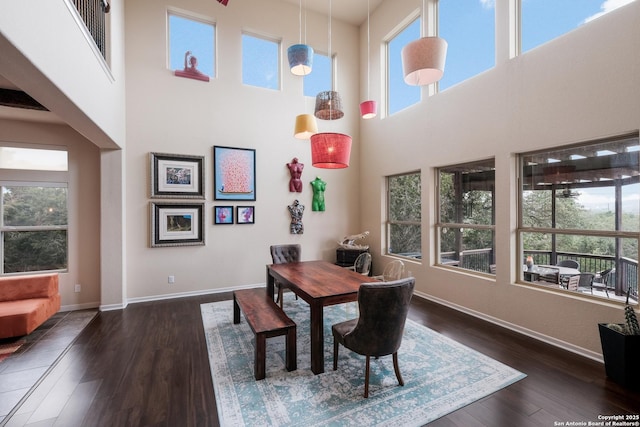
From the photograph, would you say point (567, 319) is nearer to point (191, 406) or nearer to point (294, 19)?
point (191, 406)

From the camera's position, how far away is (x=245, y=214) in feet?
17.7

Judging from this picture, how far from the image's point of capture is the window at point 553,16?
9.58ft

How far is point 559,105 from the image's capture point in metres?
3.11

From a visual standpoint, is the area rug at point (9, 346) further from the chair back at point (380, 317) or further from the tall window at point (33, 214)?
the chair back at point (380, 317)

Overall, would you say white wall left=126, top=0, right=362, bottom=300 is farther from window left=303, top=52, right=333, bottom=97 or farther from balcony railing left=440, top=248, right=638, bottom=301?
balcony railing left=440, top=248, right=638, bottom=301

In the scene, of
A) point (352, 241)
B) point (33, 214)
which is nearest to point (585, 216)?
point (352, 241)

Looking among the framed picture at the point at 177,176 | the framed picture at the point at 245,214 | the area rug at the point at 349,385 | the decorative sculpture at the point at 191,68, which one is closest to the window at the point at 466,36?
the area rug at the point at 349,385

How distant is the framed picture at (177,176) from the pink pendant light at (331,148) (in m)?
2.94

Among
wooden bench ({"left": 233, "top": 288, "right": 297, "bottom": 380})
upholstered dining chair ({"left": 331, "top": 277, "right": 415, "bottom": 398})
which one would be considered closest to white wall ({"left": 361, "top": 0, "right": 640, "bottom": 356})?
upholstered dining chair ({"left": 331, "top": 277, "right": 415, "bottom": 398})

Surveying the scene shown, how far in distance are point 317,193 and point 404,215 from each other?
6.01ft

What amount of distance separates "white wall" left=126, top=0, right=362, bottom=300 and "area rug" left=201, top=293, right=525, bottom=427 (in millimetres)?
2133

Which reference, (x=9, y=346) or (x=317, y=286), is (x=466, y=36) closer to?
(x=317, y=286)

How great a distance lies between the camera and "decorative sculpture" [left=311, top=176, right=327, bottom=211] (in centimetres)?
601

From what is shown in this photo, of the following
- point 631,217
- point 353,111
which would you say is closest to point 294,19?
point 353,111
